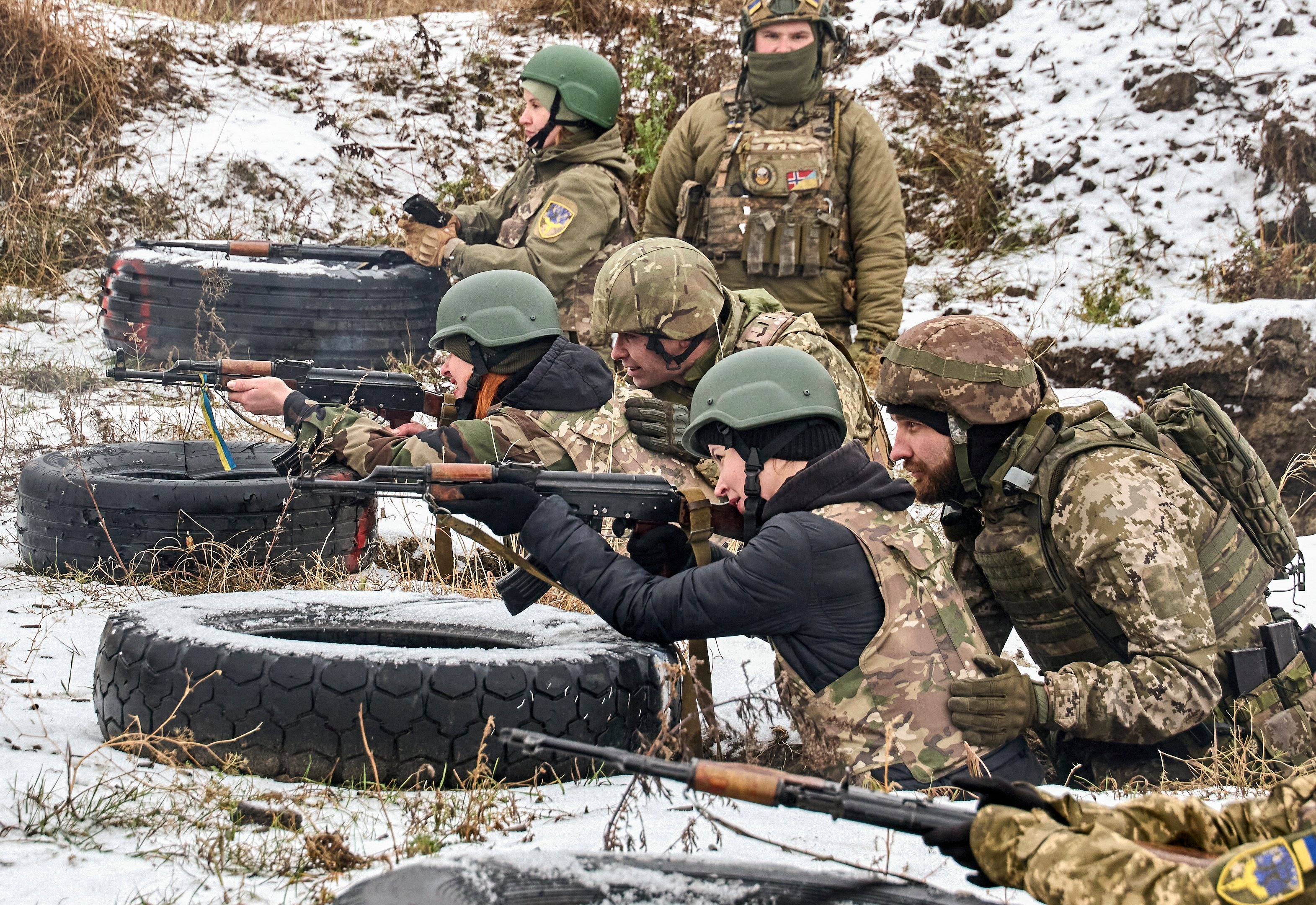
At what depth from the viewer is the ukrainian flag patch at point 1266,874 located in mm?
1699

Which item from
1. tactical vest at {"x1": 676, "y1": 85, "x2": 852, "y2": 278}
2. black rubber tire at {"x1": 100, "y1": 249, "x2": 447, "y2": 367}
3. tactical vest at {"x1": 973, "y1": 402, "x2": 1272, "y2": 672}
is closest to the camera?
tactical vest at {"x1": 973, "y1": 402, "x2": 1272, "y2": 672}

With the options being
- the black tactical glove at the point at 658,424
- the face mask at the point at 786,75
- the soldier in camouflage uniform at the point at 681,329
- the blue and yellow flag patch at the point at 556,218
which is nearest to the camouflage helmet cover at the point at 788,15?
the face mask at the point at 786,75

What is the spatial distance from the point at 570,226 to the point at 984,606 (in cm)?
318

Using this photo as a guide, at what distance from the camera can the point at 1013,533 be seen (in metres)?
3.83

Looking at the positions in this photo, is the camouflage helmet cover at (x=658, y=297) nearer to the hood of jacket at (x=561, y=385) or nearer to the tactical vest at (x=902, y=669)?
the hood of jacket at (x=561, y=385)

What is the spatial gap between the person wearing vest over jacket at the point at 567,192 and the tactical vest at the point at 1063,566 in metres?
2.87

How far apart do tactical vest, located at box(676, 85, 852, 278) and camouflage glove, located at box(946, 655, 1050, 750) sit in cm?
392

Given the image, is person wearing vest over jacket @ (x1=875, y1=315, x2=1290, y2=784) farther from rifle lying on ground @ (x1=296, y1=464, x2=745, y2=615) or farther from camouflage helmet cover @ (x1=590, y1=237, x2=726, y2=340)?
camouflage helmet cover @ (x1=590, y1=237, x2=726, y2=340)

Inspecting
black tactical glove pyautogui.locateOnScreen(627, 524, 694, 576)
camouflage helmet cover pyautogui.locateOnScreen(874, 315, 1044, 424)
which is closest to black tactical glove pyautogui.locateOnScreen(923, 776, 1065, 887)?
black tactical glove pyautogui.locateOnScreen(627, 524, 694, 576)

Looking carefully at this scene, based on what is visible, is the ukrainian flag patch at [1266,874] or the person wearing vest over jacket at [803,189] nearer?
the ukrainian flag patch at [1266,874]

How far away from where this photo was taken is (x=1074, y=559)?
360 centimetres

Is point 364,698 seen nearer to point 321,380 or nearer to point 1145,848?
point 1145,848

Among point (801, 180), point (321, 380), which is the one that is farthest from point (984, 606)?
point (801, 180)

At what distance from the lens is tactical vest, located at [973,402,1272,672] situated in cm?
368
